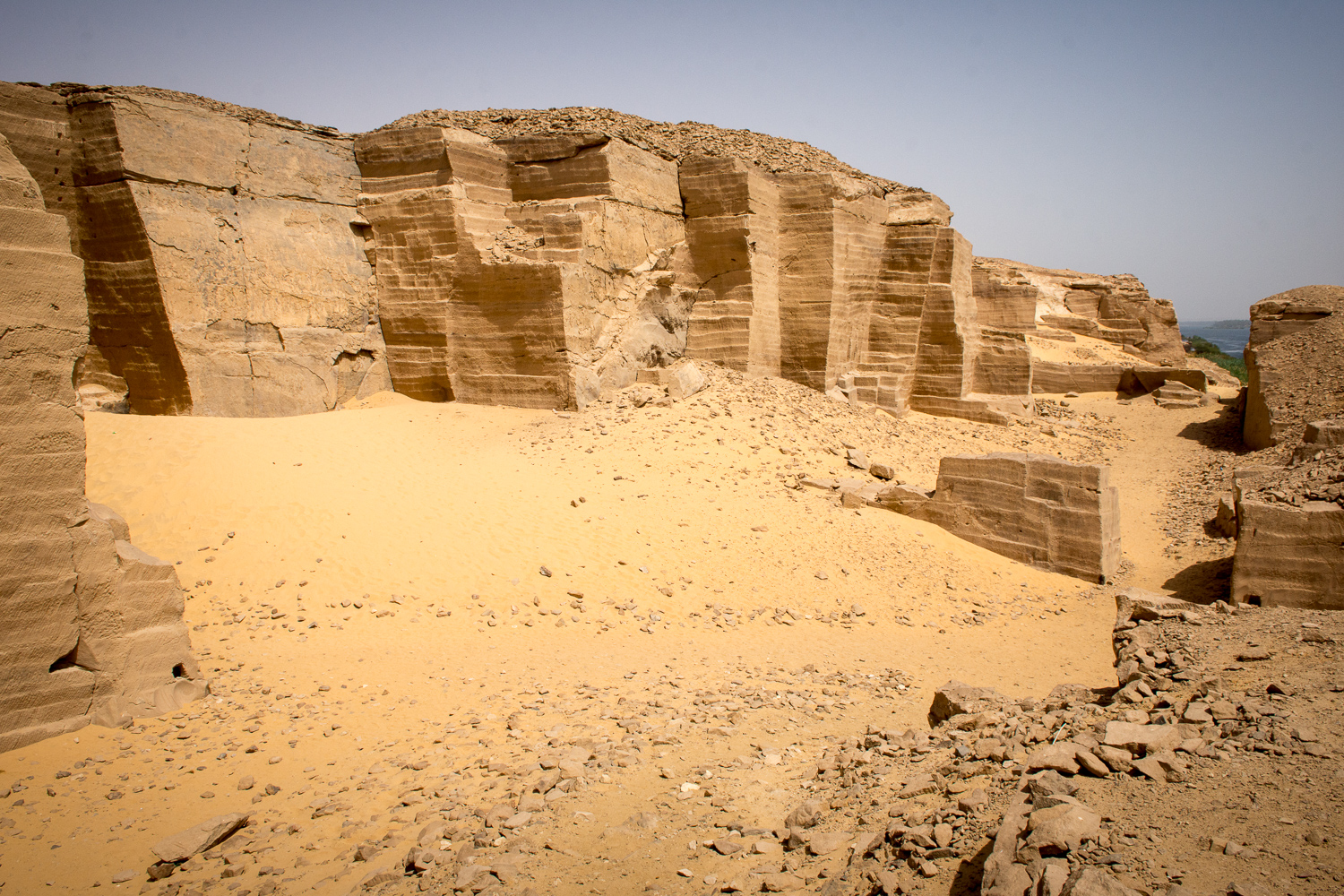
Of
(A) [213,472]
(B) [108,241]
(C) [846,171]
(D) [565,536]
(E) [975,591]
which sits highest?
(C) [846,171]

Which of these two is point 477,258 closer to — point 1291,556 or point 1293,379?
point 1291,556

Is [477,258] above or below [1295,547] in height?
above

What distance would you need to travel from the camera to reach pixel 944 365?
13.5 m

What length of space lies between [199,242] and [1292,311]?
59.6ft

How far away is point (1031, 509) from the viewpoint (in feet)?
25.5

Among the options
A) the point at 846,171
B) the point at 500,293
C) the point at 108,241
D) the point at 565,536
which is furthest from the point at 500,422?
the point at 846,171

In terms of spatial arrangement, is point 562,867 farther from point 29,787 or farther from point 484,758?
point 29,787

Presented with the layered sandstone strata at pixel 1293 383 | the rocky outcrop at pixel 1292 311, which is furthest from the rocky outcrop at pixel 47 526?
the rocky outcrop at pixel 1292 311

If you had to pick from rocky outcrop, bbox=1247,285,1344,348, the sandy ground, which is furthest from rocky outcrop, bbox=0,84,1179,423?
rocky outcrop, bbox=1247,285,1344,348

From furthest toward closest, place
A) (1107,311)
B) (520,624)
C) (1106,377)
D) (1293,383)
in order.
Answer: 1. (1107,311)
2. (1106,377)
3. (1293,383)
4. (520,624)

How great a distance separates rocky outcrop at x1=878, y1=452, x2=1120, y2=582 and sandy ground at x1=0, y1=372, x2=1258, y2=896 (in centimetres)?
24

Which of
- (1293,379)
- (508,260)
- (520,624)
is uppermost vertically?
(508,260)

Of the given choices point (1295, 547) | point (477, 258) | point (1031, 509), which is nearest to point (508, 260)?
point (477, 258)

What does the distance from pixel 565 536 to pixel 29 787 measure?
4159 millimetres
